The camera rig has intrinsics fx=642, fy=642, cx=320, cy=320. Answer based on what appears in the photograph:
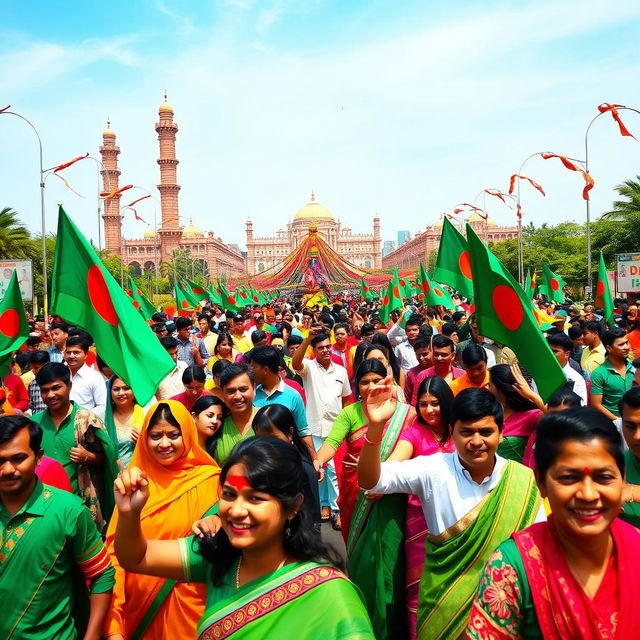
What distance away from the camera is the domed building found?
9394cm

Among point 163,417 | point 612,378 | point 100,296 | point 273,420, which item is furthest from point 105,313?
point 612,378

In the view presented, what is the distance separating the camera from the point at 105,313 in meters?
3.35

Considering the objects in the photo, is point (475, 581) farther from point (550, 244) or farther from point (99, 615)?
point (550, 244)

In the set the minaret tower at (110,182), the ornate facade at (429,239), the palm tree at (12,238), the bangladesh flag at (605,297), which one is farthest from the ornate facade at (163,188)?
the bangladesh flag at (605,297)

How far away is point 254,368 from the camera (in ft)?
14.3

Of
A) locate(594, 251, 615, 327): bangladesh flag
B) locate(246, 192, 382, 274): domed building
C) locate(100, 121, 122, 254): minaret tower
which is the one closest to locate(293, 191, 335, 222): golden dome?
locate(246, 192, 382, 274): domed building

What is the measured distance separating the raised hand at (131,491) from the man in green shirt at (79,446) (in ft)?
5.08

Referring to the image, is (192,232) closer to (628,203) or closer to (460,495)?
(628,203)

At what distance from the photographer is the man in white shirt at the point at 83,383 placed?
494cm

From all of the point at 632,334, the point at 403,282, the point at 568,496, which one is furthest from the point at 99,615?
the point at 403,282

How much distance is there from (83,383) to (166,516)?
2.65 metres

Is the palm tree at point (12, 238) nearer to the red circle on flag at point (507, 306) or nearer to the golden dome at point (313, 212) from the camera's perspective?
the red circle on flag at point (507, 306)

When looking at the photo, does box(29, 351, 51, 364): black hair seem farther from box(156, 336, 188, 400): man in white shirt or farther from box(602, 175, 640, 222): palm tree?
box(602, 175, 640, 222): palm tree

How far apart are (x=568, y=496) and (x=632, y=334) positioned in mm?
6027
